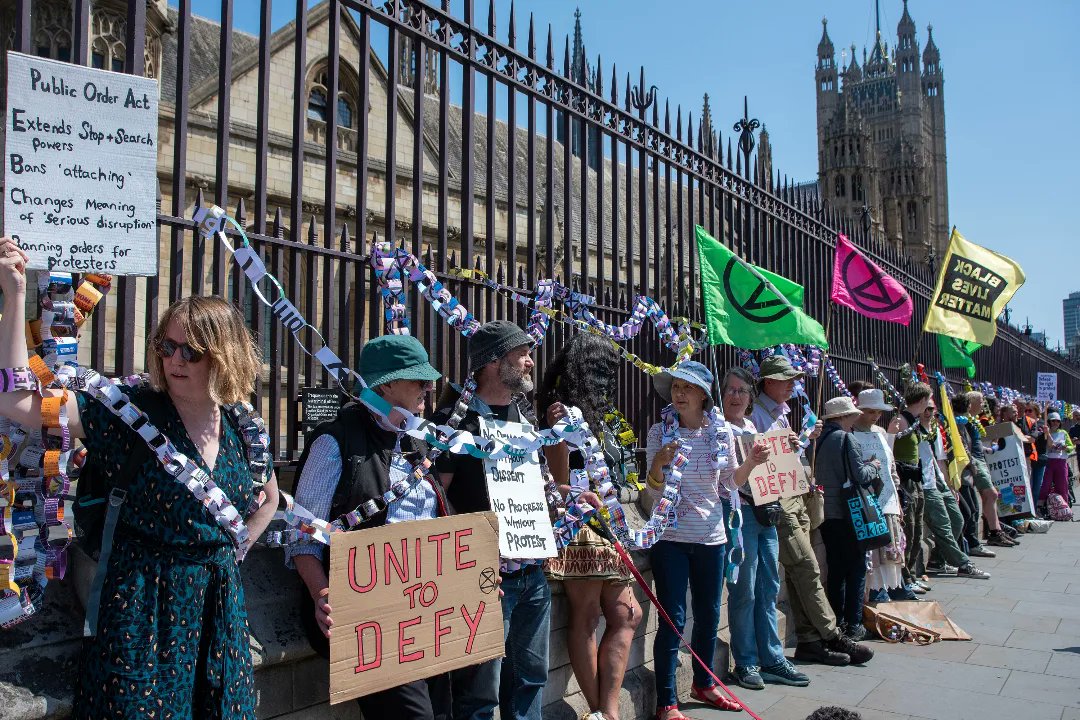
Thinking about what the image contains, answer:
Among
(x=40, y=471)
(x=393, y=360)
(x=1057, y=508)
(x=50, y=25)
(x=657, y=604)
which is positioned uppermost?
(x=50, y=25)

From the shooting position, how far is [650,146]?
7066 mm

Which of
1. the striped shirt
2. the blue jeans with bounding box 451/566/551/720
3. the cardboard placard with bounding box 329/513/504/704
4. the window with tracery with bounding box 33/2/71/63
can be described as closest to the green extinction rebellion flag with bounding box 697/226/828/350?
the striped shirt

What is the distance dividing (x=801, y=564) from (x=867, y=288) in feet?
12.5

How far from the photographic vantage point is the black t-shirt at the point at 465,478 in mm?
3836

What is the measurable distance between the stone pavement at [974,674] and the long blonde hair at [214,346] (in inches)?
142

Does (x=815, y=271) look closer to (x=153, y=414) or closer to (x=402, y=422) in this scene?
(x=402, y=422)

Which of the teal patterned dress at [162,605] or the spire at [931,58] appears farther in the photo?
the spire at [931,58]

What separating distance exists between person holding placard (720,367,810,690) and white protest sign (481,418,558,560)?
2.05 m

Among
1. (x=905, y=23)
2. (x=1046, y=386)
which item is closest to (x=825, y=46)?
(x=905, y=23)

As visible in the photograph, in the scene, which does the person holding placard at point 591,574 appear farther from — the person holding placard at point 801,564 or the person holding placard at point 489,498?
the person holding placard at point 801,564

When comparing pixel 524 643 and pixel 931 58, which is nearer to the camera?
pixel 524 643

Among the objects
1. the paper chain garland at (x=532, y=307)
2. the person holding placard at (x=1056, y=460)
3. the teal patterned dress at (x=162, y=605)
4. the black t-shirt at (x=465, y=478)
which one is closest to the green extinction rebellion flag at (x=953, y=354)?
the person holding placard at (x=1056, y=460)

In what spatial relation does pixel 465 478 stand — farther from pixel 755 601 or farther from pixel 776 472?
pixel 755 601

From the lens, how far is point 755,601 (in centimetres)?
590
